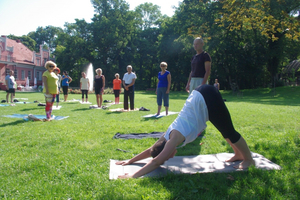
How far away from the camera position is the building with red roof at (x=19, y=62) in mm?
41188

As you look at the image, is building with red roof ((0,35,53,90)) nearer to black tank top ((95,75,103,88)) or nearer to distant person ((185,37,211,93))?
black tank top ((95,75,103,88))

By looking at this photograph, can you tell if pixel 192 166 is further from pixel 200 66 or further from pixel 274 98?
pixel 274 98

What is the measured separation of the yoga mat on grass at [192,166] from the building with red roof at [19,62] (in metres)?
41.3

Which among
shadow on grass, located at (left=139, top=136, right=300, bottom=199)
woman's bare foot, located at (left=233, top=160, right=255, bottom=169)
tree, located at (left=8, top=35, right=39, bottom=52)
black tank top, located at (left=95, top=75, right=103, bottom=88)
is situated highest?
tree, located at (left=8, top=35, right=39, bottom=52)

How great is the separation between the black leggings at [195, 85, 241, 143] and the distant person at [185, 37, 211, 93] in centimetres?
226

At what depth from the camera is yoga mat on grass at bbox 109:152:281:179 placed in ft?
11.0

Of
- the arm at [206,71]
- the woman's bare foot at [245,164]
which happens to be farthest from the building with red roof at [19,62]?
the woman's bare foot at [245,164]

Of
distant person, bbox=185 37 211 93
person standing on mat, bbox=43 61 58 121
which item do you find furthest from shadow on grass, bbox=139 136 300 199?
person standing on mat, bbox=43 61 58 121

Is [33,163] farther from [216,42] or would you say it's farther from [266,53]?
[266,53]

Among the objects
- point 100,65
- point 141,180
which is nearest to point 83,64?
point 100,65

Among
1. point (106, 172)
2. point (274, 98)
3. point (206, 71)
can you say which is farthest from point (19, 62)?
point (106, 172)

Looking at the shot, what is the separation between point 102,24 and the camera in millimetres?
44312

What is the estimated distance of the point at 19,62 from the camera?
148 ft

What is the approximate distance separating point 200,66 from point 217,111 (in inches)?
102
